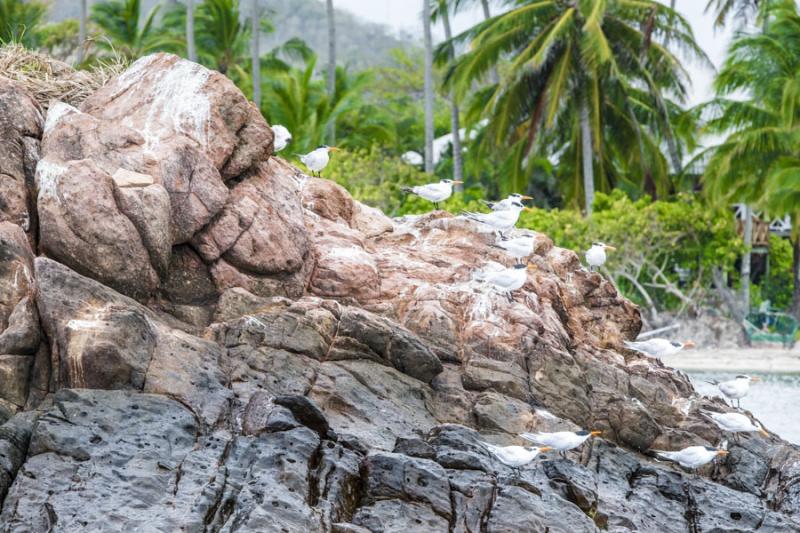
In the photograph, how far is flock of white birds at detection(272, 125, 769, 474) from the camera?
10125 millimetres

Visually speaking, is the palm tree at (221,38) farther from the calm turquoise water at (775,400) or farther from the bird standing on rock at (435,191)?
the bird standing on rock at (435,191)

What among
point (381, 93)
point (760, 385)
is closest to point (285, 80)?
point (760, 385)

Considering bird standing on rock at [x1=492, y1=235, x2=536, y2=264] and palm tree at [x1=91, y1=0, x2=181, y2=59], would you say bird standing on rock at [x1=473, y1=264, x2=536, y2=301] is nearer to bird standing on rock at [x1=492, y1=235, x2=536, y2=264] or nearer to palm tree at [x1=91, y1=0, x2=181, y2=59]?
bird standing on rock at [x1=492, y1=235, x2=536, y2=264]

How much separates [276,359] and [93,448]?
6.77 ft

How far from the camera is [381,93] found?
207 ft

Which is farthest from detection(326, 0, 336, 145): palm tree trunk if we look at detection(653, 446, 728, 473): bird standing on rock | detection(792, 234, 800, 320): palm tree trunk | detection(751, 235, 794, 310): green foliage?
detection(653, 446, 728, 473): bird standing on rock

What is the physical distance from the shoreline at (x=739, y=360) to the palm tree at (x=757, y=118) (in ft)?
11.7

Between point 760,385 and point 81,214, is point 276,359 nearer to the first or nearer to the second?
point 81,214

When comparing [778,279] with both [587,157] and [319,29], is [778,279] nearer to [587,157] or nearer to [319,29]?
[587,157]

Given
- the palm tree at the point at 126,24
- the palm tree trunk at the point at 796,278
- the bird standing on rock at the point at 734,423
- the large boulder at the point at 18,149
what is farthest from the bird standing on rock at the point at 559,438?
the palm tree at the point at 126,24

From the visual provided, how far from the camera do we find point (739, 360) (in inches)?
1125

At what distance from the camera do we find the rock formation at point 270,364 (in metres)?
8.75

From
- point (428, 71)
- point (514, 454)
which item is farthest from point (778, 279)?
point (514, 454)

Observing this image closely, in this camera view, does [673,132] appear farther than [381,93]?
Answer: No
